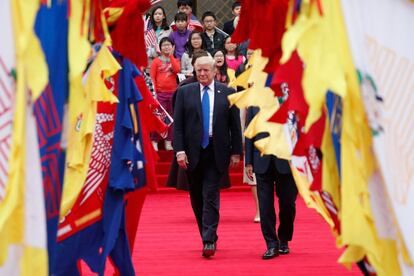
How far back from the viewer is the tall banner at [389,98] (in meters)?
6.56

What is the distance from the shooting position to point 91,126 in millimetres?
7500

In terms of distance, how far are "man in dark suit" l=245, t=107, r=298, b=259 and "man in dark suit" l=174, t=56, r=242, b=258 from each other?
0.28m

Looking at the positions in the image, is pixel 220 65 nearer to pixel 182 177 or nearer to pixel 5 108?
pixel 182 177

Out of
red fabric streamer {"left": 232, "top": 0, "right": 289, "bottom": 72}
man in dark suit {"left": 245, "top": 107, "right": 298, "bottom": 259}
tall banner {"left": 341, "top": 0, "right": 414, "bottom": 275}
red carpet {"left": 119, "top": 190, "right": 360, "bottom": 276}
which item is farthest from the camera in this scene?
man in dark suit {"left": 245, "top": 107, "right": 298, "bottom": 259}

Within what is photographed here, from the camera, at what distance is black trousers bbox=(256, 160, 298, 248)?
10156 mm

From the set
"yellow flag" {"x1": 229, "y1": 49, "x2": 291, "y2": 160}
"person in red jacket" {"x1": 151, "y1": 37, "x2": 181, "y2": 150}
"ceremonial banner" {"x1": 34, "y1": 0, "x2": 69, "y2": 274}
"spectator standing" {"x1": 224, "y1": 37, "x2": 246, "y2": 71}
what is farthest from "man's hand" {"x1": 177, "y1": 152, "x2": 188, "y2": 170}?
"person in red jacket" {"x1": 151, "y1": 37, "x2": 181, "y2": 150}

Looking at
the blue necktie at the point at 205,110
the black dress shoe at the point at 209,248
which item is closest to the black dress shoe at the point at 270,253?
the black dress shoe at the point at 209,248

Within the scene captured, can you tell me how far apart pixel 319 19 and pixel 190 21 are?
33.4 feet

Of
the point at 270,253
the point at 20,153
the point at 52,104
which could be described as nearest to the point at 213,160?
the point at 270,253

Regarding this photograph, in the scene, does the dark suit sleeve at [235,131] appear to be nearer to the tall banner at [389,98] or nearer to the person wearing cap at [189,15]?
the tall banner at [389,98]

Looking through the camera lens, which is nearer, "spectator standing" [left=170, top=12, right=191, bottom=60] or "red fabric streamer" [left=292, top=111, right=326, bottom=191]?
"red fabric streamer" [left=292, top=111, right=326, bottom=191]

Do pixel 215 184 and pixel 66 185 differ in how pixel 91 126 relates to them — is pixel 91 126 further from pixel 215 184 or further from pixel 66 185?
pixel 215 184

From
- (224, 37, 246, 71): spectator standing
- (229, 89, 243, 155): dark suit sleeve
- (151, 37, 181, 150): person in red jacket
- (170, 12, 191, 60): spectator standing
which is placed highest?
(170, 12, 191, 60): spectator standing

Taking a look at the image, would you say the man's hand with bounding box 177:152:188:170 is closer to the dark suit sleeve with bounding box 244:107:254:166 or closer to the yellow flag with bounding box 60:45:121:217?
the dark suit sleeve with bounding box 244:107:254:166
